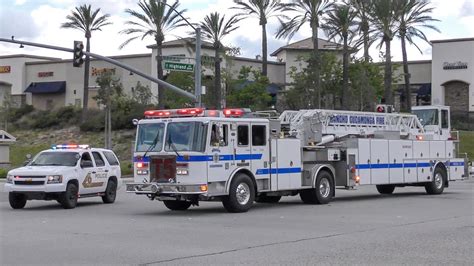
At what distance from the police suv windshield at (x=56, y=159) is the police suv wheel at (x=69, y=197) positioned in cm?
84

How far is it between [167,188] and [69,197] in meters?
3.99

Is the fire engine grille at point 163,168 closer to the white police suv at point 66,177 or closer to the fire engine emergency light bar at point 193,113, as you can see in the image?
the fire engine emergency light bar at point 193,113

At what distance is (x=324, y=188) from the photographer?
22938mm

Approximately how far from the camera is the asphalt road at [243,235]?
1166 cm

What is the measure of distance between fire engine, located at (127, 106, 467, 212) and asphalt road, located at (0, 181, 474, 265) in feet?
2.35

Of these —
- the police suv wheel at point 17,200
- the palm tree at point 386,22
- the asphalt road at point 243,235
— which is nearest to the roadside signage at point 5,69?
the palm tree at point 386,22

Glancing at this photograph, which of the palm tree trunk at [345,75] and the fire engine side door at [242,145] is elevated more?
the palm tree trunk at [345,75]

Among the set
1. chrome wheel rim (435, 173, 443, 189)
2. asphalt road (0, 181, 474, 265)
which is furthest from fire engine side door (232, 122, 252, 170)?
chrome wheel rim (435, 173, 443, 189)

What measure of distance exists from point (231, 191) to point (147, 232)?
15.0 feet

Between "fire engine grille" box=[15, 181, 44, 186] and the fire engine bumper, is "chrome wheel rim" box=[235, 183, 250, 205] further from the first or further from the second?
"fire engine grille" box=[15, 181, 44, 186]

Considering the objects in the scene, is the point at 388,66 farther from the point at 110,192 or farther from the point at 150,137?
the point at 150,137

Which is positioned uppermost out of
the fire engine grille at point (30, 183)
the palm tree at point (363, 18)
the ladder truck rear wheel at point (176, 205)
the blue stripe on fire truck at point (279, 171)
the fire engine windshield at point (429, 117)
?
the palm tree at point (363, 18)

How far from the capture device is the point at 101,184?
77.0 ft

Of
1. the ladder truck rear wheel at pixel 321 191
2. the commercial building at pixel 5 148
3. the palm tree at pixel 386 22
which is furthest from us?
the commercial building at pixel 5 148
